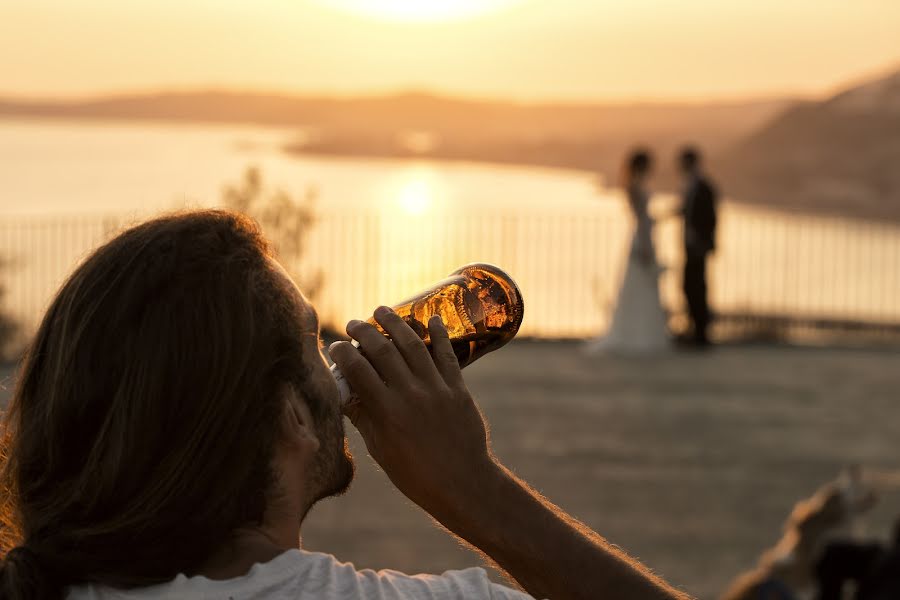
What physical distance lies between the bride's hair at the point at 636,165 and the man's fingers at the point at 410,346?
12.9 m

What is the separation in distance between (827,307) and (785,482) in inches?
548

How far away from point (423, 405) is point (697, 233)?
13.5 m

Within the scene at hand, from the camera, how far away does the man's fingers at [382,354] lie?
4.65ft

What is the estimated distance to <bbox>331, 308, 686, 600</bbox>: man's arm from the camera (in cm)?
142

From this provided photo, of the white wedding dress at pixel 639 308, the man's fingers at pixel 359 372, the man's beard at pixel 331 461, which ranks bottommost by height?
the white wedding dress at pixel 639 308

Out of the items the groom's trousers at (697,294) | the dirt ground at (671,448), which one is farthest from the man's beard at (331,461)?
the groom's trousers at (697,294)

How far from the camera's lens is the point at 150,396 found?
1296 mm

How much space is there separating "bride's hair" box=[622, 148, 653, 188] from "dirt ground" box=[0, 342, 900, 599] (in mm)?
1871

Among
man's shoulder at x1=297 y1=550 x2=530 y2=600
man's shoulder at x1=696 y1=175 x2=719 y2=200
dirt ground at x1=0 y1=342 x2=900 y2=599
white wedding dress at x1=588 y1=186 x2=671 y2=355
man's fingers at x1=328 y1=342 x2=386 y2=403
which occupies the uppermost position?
man's fingers at x1=328 y1=342 x2=386 y2=403

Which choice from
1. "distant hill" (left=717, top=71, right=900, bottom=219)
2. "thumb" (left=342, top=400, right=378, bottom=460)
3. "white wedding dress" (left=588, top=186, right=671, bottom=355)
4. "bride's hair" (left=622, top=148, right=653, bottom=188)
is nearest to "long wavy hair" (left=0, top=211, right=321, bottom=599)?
"thumb" (left=342, top=400, right=378, bottom=460)

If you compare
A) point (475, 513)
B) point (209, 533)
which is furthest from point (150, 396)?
point (475, 513)

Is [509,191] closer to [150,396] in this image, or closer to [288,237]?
[288,237]

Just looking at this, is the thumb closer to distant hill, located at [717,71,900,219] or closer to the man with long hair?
the man with long hair

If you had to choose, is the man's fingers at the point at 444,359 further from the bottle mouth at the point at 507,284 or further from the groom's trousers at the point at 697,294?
the groom's trousers at the point at 697,294
